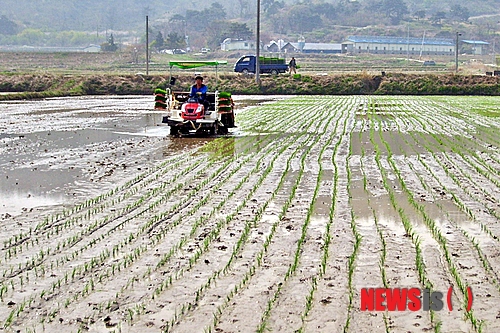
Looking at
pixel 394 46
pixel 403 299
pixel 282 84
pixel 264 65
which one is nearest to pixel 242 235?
pixel 403 299

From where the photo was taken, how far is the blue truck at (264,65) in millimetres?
50969

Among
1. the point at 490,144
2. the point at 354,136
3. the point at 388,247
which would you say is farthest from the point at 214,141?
A: the point at 388,247

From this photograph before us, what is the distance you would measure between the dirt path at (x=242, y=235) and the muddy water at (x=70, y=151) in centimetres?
7

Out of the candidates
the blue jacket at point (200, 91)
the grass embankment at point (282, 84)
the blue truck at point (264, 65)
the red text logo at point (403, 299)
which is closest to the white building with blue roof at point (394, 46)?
the blue truck at point (264, 65)

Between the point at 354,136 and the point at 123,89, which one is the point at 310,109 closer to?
the point at 354,136

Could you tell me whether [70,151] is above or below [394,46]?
below

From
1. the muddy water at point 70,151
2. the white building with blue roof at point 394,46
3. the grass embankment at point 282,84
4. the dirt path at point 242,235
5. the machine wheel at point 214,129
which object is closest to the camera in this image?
the dirt path at point 242,235

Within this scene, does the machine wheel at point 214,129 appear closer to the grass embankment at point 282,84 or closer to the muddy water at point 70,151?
the muddy water at point 70,151

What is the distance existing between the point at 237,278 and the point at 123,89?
4059cm

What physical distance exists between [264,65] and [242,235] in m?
44.2

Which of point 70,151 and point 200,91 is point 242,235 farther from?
point 200,91

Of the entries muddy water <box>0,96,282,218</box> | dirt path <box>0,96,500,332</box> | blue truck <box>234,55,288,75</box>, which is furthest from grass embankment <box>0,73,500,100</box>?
dirt path <box>0,96,500,332</box>

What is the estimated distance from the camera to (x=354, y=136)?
17922 millimetres

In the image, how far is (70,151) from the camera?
1460cm
